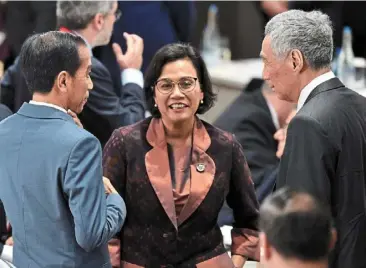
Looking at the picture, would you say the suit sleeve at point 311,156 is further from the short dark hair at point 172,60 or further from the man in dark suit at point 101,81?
the man in dark suit at point 101,81

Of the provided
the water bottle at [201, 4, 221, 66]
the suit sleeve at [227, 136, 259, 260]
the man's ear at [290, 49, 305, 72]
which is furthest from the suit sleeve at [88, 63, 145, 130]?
the water bottle at [201, 4, 221, 66]

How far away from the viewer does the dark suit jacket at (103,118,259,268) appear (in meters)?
2.97

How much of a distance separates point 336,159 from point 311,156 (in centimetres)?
10

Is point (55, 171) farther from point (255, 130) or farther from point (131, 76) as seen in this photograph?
point (255, 130)

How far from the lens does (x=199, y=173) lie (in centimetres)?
300

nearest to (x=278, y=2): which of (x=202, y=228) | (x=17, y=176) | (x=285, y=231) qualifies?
(x=202, y=228)

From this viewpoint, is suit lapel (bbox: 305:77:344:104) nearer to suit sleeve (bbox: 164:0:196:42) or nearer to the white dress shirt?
the white dress shirt

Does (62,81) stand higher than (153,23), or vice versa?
(62,81)

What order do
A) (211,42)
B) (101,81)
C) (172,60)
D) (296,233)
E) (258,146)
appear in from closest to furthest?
1. (296,233)
2. (172,60)
3. (101,81)
4. (258,146)
5. (211,42)

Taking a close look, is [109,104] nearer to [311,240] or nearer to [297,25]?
[297,25]

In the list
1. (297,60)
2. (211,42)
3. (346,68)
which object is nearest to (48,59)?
(297,60)

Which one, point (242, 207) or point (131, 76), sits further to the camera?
point (131, 76)

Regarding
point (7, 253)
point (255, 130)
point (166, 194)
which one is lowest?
point (7, 253)

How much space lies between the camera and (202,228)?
9.87ft
